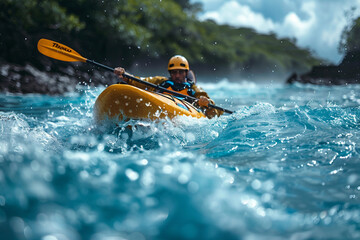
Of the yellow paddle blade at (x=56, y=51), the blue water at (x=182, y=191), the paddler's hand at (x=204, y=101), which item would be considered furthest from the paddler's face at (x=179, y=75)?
the blue water at (x=182, y=191)

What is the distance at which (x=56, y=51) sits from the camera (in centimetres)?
517

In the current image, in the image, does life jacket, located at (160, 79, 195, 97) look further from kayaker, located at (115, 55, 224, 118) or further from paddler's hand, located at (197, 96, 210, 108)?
paddler's hand, located at (197, 96, 210, 108)

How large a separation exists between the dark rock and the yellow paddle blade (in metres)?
22.0

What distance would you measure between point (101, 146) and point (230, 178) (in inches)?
62.8

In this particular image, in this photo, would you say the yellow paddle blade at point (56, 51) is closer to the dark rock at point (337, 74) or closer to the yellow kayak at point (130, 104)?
the yellow kayak at point (130, 104)

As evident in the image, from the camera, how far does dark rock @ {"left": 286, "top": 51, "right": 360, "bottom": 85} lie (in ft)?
74.1

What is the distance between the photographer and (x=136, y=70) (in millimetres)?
21438

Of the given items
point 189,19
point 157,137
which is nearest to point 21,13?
point 157,137

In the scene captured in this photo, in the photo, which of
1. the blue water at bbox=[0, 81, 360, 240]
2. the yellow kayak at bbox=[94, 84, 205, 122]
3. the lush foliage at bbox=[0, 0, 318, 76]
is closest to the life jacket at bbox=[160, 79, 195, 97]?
the yellow kayak at bbox=[94, 84, 205, 122]

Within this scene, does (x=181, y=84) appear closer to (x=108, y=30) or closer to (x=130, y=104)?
(x=130, y=104)

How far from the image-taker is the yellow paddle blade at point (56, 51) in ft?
16.7

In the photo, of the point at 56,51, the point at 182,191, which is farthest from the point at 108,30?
the point at 182,191

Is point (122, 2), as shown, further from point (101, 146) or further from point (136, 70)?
point (101, 146)

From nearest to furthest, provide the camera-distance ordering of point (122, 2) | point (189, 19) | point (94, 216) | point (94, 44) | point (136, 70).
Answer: point (94, 216), point (94, 44), point (122, 2), point (136, 70), point (189, 19)
